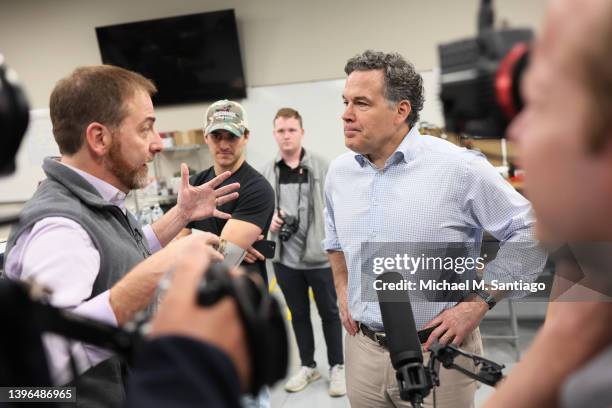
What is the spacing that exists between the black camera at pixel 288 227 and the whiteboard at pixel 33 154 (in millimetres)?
1567

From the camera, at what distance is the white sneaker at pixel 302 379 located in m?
3.03

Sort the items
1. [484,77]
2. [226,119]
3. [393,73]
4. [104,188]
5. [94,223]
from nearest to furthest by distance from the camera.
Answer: [484,77]
[94,223]
[104,188]
[393,73]
[226,119]

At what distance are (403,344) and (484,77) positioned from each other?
2.04ft

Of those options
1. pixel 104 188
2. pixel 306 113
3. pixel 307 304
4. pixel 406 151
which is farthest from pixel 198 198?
pixel 306 113

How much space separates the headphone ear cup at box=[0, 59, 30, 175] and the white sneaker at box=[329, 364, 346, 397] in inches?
107

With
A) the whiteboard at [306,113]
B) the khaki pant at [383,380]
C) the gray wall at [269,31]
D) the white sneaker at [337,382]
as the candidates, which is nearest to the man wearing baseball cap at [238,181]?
the khaki pant at [383,380]

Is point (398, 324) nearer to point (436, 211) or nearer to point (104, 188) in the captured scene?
point (436, 211)

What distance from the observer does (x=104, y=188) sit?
1.29m

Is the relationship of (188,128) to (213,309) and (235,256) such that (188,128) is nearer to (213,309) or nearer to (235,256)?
(235,256)

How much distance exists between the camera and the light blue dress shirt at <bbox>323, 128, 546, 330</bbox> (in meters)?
1.60

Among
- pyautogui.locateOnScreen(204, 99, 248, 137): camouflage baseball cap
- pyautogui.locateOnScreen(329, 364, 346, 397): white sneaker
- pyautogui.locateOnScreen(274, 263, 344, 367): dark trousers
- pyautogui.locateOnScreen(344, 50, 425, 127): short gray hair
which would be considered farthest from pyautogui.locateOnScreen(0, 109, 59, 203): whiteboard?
pyautogui.locateOnScreen(329, 364, 346, 397): white sneaker

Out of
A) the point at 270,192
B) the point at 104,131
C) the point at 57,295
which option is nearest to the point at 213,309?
the point at 57,295

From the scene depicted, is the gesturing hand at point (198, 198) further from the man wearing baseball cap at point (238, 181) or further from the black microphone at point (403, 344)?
the black microphone at point (403, 344)

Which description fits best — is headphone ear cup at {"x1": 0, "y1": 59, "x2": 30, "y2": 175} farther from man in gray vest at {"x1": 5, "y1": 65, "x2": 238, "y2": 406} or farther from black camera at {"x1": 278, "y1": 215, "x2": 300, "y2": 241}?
black camera at {"x1": 278, "y1": 215, "x2": 300, "y2": 241}
